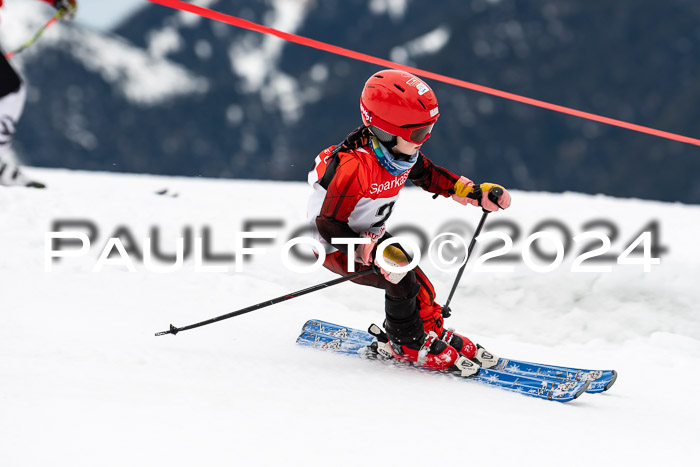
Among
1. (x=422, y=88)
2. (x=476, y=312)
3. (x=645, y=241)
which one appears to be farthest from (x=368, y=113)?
(x=645, y=241)

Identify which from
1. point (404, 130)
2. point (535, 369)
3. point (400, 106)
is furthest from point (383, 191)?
point (535, 369)

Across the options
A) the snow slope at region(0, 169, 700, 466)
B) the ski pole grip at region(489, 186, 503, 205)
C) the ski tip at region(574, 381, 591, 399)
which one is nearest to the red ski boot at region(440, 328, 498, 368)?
the snow slope at region(0, 169, 700, 466)

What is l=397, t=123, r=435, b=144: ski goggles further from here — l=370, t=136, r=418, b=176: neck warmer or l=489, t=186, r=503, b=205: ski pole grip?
l=489, t=186, r=503, b=205: ski pole grip

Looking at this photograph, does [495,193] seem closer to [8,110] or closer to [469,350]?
[469,350]

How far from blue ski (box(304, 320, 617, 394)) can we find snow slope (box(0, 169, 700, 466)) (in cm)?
15

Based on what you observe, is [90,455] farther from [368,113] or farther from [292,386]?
[368,113]

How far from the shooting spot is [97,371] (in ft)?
12.5

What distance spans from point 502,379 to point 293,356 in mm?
1532

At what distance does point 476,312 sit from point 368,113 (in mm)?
3198

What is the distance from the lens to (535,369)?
184 inches

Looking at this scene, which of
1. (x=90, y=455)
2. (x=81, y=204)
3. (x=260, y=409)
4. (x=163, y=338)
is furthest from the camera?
(x=81, y=204)

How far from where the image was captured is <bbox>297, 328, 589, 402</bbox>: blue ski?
423cm

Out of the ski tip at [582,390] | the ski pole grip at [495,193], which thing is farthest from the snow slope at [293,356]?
the ski pole grip at [495,193]

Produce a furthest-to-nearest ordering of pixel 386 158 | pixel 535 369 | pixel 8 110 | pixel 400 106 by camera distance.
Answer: pixel 535 369 < pixel 386 158 < pixel 400 106 < pixel 8 110
